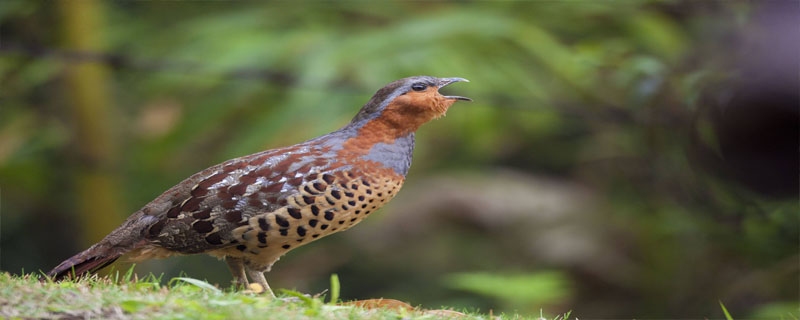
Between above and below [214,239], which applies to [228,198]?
above

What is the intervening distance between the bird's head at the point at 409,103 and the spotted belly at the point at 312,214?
0.32 m

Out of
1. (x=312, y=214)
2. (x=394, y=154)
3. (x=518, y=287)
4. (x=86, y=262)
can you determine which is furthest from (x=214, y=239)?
(x=518, y=287)

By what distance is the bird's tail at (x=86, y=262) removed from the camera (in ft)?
12.8

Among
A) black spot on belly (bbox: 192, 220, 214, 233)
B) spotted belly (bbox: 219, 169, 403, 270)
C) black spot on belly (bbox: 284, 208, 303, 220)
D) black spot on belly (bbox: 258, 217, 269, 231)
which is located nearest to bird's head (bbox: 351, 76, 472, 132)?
spotted belly (bbox: 219, 169, 403, 270)

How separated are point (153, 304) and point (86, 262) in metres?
1.09

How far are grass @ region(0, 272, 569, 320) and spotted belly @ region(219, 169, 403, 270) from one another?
0.35 m

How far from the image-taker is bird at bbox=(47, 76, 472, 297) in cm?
386

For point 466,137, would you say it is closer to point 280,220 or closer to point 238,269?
point 238,269

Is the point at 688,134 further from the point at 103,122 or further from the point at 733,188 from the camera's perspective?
the point at 103,122

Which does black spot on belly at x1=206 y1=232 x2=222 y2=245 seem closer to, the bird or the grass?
the bird

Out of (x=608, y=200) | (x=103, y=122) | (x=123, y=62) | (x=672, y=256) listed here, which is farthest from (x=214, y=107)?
(x=672, y=256)

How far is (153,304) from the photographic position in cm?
308

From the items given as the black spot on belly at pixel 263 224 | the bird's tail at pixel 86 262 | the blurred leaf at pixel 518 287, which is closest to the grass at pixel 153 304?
the bird's tail at pixel 86 262

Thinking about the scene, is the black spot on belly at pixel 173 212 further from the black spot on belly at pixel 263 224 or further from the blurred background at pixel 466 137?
the blurred background at pixel 466 137
